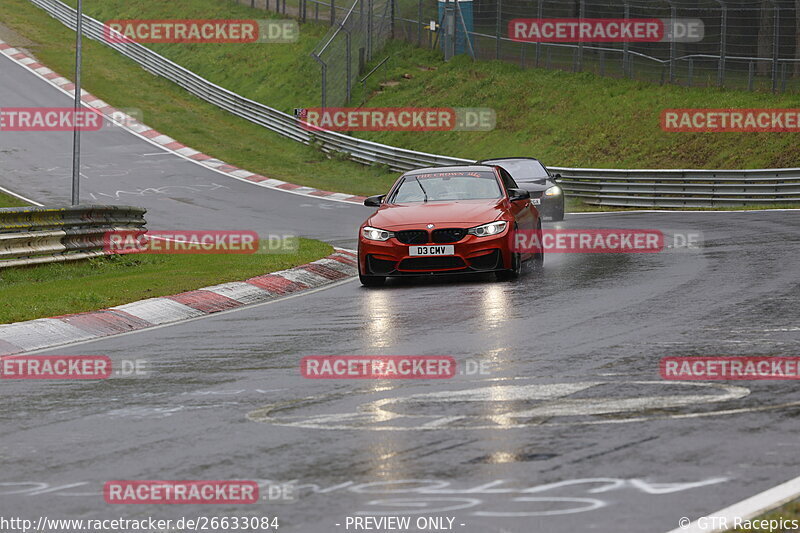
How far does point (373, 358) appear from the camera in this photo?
31.4ft

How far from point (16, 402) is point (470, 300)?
20.2 feet

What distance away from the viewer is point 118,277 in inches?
665

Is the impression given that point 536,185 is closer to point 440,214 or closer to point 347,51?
point 440,214

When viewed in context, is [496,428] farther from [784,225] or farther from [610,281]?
[784,225]

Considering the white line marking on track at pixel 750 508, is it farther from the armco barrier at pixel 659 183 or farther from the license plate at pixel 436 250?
the armco barrier at pixel 659 183

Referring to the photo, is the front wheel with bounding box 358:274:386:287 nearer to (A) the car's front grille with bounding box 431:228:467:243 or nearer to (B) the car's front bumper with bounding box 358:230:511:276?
(B) the car's front bumper with bounding box 358:230:511:276

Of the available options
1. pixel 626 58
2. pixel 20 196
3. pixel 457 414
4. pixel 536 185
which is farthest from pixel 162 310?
pixel 626 58

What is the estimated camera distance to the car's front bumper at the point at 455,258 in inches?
587

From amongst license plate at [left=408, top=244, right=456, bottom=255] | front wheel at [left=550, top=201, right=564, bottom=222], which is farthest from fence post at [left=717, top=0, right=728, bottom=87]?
license plate at [left=408, top=244, right=456, bottom=255]

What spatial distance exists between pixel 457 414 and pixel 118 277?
1061 centimetres

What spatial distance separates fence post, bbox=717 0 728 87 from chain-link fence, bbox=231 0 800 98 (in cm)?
3

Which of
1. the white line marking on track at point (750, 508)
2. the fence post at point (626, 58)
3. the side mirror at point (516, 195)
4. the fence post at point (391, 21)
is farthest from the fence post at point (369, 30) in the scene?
the white line marking on track at point (750, 508)

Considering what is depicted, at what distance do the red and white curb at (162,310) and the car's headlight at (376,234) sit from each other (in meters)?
1.24

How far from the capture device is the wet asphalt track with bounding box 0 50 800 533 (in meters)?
5.36
